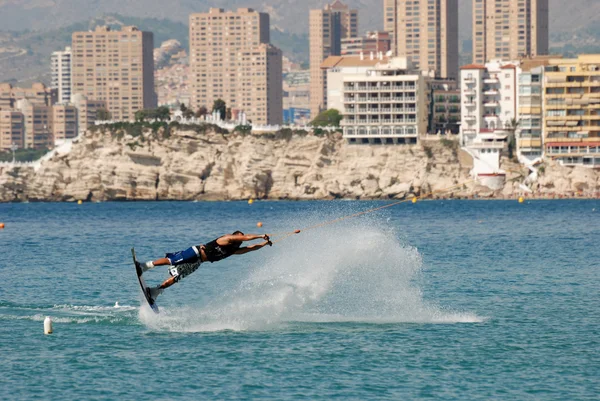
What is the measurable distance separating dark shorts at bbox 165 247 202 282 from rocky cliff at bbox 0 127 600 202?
102433mm

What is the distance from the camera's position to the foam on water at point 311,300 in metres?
31.2

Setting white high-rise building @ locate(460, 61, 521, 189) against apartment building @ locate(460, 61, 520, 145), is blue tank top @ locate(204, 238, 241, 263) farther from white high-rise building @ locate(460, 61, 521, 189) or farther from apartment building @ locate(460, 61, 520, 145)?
apartment building @ locate(460, 61, 520, 145)

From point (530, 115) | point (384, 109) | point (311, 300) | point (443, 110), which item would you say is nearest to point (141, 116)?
point (384, 109)

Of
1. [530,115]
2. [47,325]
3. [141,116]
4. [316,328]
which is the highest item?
[141,116]

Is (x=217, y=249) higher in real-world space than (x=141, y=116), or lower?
lower

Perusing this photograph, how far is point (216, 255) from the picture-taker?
28.5 m

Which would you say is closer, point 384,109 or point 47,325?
point 47,325

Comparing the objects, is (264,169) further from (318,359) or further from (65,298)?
(318,359)

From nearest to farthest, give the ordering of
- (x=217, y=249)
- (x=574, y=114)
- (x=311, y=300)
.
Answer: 1. (x=217, y=249)
2. (x=311, y=300)
3. (x=574, y=114)

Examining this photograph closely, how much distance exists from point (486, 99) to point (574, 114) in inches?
472

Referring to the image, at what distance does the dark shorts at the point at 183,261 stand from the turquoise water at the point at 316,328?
169 cm

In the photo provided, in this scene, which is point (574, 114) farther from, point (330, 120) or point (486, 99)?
point (330, 120)

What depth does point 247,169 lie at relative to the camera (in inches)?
5285

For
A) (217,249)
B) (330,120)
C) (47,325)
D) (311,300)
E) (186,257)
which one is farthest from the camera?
(330,120)
